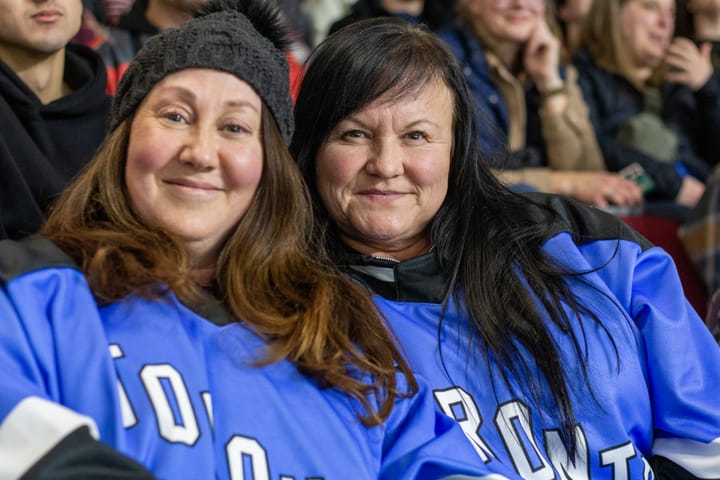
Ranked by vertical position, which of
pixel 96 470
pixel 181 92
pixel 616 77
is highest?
pixel 181 92

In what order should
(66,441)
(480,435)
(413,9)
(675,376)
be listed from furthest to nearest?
1. (413,9)
2. (675,376)
3. (480,435)
4. (66,441)

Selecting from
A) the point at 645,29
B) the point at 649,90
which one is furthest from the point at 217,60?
the point at 645,29

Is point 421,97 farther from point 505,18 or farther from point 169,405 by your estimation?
point 505,18

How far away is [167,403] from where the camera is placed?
70.1 inches

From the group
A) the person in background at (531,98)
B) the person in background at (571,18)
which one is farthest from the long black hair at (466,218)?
the person in background at (571,18)

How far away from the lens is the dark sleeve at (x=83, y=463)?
Answer: 5.08 feet

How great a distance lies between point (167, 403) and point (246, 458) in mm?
162

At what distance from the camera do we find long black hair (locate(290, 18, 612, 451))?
90.4 inches

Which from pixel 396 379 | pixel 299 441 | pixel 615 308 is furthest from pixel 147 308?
pixel 615 308

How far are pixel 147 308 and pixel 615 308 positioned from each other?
1.03 meters

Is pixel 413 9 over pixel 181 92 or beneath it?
beneath

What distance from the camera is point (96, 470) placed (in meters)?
1.59

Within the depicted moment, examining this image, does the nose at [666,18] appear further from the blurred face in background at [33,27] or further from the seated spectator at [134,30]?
the blurred face in background at [33,27]

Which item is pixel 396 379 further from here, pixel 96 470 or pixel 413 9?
pixel 413 9
